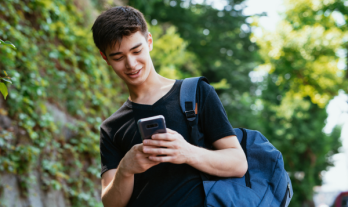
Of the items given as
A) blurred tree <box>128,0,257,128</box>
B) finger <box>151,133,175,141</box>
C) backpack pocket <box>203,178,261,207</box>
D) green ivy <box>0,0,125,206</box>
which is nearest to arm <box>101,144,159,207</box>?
finger <box>151,133,175,141</box>

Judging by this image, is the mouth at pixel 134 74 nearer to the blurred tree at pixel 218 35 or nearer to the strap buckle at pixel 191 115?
the strap buckle at pixel 191 115

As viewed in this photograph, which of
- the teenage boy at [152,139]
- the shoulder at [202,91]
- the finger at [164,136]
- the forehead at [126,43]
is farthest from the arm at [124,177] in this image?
the forehead at [126,43]

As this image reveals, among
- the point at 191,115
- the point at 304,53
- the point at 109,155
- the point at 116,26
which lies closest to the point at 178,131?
the point at 191,115

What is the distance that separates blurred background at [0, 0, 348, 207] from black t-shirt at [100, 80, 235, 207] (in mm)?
694

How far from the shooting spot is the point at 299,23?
1495cm

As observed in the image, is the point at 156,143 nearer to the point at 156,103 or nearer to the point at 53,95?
the point at 156,103

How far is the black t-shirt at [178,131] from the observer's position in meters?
1.67

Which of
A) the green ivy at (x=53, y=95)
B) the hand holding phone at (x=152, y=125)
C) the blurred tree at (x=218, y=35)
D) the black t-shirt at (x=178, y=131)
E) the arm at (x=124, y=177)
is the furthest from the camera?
the blurred tree at (x=218, y=35)

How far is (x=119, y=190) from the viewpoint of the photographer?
5.82 ft

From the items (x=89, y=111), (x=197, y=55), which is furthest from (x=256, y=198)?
(x=197, y=55)

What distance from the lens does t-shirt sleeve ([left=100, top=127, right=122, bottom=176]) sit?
1.92 meters

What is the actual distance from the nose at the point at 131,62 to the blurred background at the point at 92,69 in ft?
2.02

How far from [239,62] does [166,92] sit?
34.2ft

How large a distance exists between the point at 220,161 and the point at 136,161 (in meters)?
0.43
